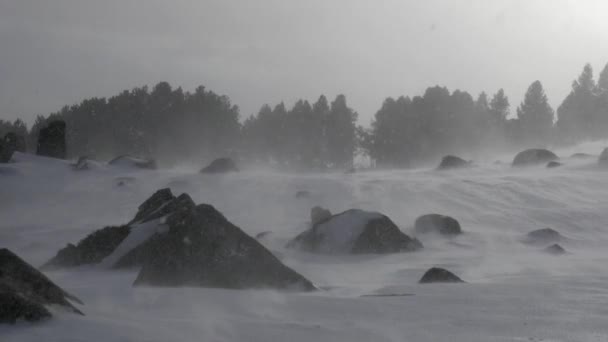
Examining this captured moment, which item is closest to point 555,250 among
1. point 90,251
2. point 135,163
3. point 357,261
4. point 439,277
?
point 357,261

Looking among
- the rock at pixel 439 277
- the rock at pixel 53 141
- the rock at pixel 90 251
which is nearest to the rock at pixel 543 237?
the rock at pixel 439 277

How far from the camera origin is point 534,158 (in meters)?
27.1

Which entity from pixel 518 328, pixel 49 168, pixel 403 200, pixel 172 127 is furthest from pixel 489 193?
pixel 172 127

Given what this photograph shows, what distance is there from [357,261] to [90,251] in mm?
4205

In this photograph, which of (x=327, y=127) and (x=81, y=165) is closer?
(x=81, y=165)

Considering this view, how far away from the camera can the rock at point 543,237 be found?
12261mm

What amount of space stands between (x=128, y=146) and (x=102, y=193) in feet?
105

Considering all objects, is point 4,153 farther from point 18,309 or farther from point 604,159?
point 604,159

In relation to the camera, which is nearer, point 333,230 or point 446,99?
point 333,230

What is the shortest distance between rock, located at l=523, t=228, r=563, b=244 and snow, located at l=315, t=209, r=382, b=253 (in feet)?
10.9

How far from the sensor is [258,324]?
3982 mm

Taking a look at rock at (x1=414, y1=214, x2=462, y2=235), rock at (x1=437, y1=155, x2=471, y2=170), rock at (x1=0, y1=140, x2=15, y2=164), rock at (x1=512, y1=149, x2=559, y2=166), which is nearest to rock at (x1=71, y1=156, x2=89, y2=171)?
rock at (x1=0, y1=140, x2=15, y2=164)

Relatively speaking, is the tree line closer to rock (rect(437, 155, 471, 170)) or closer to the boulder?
rock (rect(437, 155, 471, 170))

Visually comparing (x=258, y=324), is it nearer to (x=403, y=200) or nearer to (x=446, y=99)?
(x=403, y=200)
